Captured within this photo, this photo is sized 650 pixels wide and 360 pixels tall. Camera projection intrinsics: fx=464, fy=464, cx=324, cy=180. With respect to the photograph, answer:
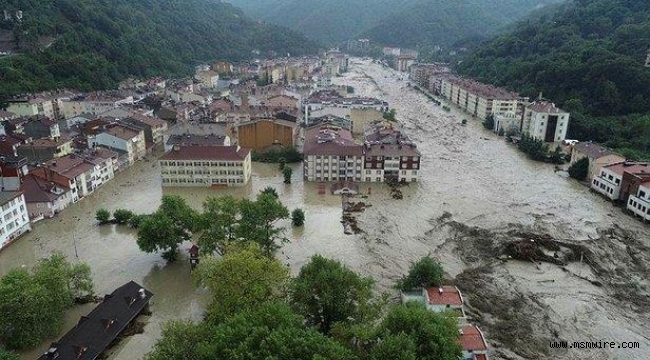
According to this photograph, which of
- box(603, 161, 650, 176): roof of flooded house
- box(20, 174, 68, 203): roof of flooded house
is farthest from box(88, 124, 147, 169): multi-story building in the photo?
box(603, 161, 650, 176): roof of flooded house

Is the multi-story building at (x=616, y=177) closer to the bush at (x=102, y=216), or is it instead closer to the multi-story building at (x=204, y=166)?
the multi-story building at (x=204, y=166)

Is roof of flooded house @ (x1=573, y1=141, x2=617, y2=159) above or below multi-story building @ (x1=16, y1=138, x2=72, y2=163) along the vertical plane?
above

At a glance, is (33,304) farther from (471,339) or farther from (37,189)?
(471,339)

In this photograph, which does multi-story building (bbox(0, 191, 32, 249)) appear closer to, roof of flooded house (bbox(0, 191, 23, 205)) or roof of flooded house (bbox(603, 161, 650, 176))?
roof of flooded house (bbox(0, 191, 23, 205))

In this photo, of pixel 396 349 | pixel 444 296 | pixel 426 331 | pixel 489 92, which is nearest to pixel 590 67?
pixel 489 92

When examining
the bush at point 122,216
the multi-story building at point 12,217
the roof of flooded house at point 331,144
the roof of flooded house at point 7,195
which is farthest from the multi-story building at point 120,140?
the roof of flooded house at point 331,144

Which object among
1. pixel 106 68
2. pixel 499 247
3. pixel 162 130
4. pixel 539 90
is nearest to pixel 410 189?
pixel 499 247

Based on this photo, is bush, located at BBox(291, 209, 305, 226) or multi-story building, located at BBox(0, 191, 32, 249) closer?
multi-story building, located at BBox(0, 191, 32, 249)
